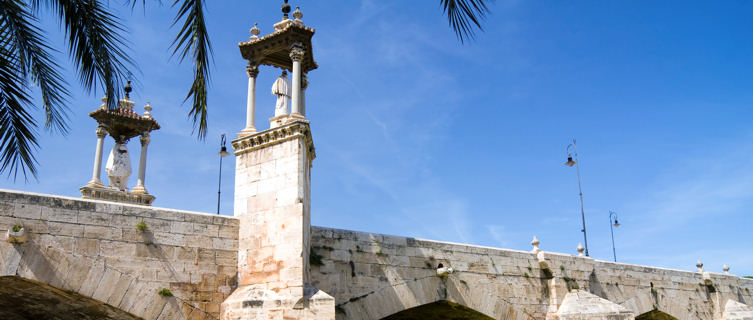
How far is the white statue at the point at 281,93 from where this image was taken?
11.7 metres

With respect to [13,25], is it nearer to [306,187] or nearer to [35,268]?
[35,268]

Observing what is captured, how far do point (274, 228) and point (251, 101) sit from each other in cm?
286

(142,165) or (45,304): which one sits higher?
(142,165)

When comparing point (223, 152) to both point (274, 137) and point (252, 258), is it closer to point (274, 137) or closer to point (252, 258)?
point (274, 137)

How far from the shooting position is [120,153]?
14523 millimetres

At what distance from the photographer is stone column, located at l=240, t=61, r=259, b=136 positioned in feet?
37.7

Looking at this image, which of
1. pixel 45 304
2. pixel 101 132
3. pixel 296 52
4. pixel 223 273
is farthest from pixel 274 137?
pixel 101 132

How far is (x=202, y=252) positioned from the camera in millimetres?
10203

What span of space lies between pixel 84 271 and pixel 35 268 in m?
0.64

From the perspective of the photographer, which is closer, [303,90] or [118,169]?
[303,90]

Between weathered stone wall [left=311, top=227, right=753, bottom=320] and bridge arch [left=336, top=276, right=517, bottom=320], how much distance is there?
20 millimetres

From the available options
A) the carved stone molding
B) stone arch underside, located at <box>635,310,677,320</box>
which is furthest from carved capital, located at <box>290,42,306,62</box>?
stone arch underside, located at <box>635,310,677,320</box>

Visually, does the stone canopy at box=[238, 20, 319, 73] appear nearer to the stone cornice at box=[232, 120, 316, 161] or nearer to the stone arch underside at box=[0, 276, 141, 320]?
the stone cornice at box=[232, 120, 316, 161]

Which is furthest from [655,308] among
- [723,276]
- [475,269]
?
[475,269]
